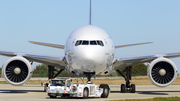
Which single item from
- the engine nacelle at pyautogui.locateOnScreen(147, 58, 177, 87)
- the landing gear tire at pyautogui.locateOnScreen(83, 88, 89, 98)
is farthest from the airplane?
the landing gear tire at pyautogui.locateOnScreen(83, 88, 89, 98)

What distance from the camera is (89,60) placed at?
17.3 meters

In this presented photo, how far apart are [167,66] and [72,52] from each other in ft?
22.2

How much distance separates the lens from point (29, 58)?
22156mm

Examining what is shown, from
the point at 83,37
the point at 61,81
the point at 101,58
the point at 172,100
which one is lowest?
the point at 172,100

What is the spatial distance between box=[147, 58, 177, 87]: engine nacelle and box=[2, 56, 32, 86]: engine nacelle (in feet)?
27.0

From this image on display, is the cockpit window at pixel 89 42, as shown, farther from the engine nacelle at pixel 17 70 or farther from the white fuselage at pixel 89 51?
the engine nacelle at pixel 17 70

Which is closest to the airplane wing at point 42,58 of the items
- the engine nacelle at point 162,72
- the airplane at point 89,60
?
the airplane at point 89,60

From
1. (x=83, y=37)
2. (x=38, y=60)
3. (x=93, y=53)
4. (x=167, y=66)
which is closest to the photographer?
(x=93, y=53)

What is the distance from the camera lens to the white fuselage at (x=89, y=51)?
17547 mm

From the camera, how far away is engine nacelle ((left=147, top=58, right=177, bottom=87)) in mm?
20312

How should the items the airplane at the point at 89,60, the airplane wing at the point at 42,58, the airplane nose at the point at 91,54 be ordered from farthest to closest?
the airplane wing at the point at 42,58, the airplane at the point at 89,60, the airplane nose at the point at 91,54

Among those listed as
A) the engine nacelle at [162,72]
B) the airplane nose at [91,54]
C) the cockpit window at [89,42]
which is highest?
the cockpit window at [89,42]

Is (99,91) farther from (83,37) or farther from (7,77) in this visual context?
(7,77)

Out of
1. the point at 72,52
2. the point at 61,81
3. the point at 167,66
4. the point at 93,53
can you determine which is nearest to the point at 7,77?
the point at 61,81
